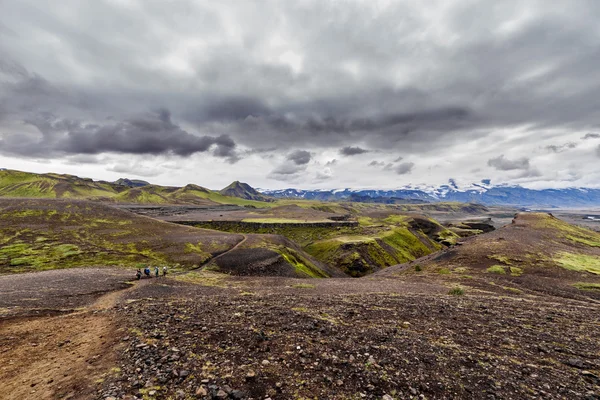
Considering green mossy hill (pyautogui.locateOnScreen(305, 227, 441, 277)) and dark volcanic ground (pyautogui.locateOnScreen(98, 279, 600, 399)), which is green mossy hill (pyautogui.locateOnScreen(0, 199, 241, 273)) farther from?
dark volcanic ground (pyautogui.locateOnScreen(98, 279, 600, 399))

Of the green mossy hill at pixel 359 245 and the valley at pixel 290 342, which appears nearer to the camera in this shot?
the valley at pixel 290 342

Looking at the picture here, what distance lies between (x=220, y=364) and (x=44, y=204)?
136m

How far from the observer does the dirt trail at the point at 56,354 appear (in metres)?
9.54

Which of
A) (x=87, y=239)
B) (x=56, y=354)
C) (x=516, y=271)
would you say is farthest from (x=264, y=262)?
(x=87, y=239)

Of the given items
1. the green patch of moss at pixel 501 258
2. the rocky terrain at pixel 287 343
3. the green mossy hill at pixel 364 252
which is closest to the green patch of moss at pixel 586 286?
the rocky terrain at pixel 287 343

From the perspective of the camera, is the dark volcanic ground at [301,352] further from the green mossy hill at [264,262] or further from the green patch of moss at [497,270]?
the green mossy hill at [264,262]

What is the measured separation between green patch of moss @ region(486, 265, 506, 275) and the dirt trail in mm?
53959

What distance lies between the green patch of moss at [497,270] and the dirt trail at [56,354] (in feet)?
177

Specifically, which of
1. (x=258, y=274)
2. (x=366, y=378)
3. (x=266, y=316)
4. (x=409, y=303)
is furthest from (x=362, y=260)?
(x=366, y=378)

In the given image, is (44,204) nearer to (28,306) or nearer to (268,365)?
(28,306)

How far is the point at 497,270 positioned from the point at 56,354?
188 ft

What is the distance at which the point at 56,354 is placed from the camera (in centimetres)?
1273

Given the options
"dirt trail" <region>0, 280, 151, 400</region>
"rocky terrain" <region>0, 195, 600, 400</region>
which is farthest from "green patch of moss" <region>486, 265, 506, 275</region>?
"dirt trail" <region>0, 280, 151, 400</region>

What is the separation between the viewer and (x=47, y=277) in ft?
114
